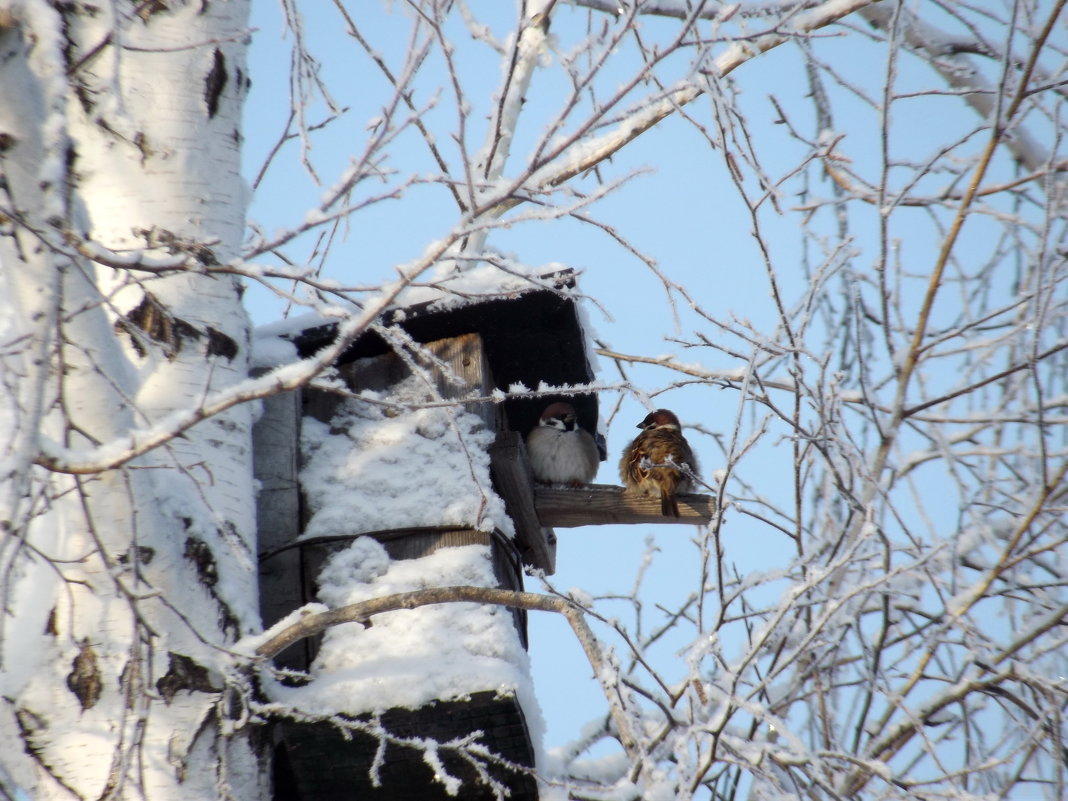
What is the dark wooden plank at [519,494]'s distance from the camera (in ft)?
8.98

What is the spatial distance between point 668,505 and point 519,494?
1.29ft

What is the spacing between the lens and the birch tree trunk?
153 cm

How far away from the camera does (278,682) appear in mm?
2084

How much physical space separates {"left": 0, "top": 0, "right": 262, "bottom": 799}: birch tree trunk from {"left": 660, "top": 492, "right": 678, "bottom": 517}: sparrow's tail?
1.16m

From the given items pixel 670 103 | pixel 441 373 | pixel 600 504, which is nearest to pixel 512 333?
pixel 441 373

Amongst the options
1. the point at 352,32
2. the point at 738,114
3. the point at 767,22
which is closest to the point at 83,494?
the point at 352,32

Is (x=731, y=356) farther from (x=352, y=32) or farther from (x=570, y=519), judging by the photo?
(x=352, y=32)

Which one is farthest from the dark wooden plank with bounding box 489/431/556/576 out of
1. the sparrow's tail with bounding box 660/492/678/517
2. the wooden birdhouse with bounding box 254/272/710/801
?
the sparrow's tail with bounding box 660/492/678/517

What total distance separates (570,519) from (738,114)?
1.16 m

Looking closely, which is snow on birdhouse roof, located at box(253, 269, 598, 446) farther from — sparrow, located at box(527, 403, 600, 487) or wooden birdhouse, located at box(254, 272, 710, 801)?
sparrow, located at box(527, 403, 600, 487)

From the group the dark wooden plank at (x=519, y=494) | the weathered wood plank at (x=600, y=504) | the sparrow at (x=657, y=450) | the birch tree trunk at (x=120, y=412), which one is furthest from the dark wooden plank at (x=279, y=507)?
the sparrow at (x=657, y=450)

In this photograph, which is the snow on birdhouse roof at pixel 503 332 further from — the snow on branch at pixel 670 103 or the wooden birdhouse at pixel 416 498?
the snow on branch at pixel 670 103

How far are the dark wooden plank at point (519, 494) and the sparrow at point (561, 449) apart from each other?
0.66m

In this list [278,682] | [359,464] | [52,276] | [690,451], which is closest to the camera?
[52,276]
